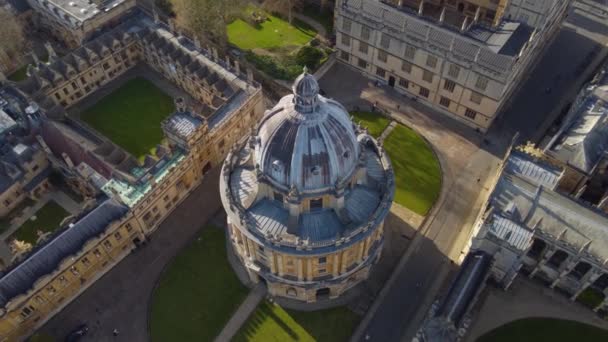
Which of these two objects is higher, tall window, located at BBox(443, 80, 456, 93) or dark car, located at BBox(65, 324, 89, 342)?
tall window, located at BBox(443, 80, 456, 93)

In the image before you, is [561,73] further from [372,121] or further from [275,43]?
[275,43]

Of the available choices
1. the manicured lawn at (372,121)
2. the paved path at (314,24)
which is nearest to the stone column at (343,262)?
the manicured lawn at (372,121)

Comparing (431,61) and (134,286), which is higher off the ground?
(431,61)

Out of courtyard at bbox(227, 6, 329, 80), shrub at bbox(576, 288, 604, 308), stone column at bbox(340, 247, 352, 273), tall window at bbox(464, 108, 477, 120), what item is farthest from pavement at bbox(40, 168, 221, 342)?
shrub at bbox(576, 288, 604, 308)

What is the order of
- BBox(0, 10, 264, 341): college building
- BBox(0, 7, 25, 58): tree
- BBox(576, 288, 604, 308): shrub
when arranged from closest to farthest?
BBox(0, 10, 264, 341): college building < BBox(576, 288, 604, 308): shrub < BBox(0, 7, 25, 58): tree

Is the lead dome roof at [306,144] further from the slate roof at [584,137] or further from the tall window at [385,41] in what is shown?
the slate roof at [584,137]

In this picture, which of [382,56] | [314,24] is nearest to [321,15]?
[314,24]

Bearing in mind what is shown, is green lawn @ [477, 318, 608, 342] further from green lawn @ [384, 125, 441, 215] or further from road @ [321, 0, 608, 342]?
green lawn @ [384, 125, 441, 215]
